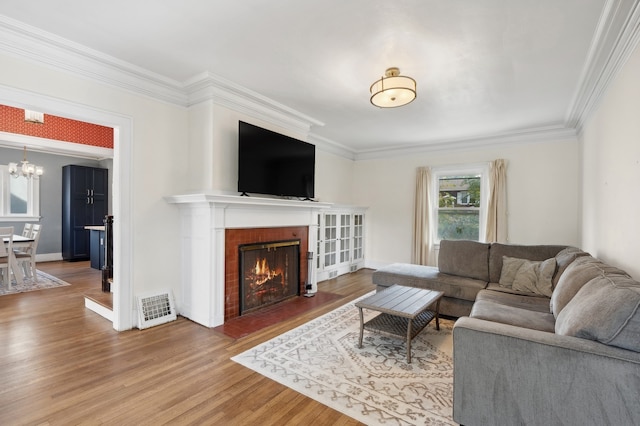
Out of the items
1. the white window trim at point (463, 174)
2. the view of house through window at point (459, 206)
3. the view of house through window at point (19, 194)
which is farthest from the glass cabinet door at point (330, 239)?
the view of house through window at point (19, 194)

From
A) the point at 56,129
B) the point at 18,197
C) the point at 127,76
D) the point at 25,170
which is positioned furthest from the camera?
the point at 18,197

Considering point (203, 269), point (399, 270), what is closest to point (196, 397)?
point (203, 269)

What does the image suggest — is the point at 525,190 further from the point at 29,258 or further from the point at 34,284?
the point at 29,258

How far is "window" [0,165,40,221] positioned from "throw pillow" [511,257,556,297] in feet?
30.9

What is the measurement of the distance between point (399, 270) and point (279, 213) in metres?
1.80

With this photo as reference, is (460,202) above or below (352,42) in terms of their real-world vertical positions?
below

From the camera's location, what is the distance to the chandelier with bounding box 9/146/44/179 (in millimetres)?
6195

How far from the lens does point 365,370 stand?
246cm

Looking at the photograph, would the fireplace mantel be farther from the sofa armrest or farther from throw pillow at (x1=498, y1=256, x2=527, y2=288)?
throw pillow at (x1=498, y1=256, x2=527, y2=288)

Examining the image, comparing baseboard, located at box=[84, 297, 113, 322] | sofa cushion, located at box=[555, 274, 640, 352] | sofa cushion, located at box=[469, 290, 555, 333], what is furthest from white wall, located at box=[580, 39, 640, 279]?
baseboard, located at box=[84, 297, 113, 322]

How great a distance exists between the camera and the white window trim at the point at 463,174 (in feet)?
18.1

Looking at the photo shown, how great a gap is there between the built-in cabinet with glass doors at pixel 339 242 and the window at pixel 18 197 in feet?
22.0

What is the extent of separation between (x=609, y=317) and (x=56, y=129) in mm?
6787

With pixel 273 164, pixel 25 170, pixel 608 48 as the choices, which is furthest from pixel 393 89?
pixel 25 170
